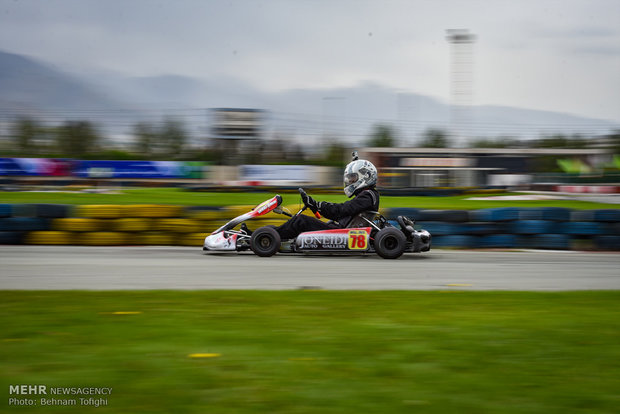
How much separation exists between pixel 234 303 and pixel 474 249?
255 inches

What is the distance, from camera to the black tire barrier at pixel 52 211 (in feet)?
33.0

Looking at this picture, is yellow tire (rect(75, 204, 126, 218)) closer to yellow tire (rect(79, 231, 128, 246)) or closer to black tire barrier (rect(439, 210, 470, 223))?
A: yellow tire (rect(79, 231, 128, 246))

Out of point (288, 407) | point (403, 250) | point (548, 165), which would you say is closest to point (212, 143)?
point (548, 165)

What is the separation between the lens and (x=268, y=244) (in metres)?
8.34

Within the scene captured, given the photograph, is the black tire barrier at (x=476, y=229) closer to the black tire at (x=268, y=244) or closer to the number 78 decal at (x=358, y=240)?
the number 78 decal at (x=358, y=240)

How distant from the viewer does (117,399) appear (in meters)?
2.69

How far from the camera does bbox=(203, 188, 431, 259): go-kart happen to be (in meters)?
8.26

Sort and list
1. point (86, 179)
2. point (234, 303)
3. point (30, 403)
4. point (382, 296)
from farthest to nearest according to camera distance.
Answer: point (86, 179) < point (382, 296) < point (234, 303) < point (30, 403)

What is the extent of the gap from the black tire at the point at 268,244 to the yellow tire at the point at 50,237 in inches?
143

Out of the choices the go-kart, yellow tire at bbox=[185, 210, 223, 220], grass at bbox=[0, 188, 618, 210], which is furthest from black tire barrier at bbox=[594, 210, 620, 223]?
grass at bbox=[0, 188, 618, 210]

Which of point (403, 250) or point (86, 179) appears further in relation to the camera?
point (86, 179)

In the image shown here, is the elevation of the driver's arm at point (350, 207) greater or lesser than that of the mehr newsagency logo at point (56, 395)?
greater

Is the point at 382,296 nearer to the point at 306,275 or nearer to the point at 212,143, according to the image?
the point at 306,275

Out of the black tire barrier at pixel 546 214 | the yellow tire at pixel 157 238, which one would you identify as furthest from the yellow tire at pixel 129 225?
the black tire barrier at pixel 546 214
